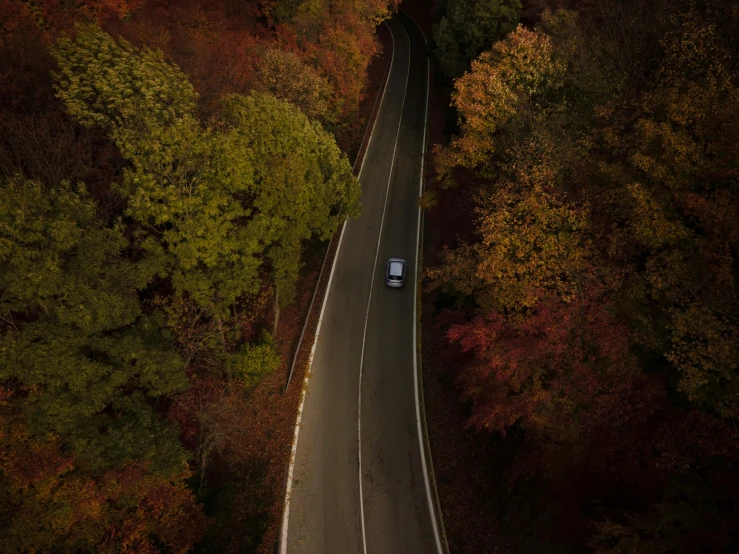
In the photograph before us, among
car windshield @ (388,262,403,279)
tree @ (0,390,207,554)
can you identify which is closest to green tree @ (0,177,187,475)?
tree @ (0,390,207,554)

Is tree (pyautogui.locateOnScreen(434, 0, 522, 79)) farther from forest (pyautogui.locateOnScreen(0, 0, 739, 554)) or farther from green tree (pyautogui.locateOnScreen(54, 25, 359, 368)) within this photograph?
green tree (pyautogui.locateOnScreen(54, 25, 359, 368))

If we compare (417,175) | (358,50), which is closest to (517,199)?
(417,175)

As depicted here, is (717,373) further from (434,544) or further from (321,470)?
(321,470)

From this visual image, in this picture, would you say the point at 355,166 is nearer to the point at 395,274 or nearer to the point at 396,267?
the point at 396,267

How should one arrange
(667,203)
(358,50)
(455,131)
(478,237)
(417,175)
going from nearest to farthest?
(667,203) < (478,237) < (358,50) < (417,175) < (455,131)

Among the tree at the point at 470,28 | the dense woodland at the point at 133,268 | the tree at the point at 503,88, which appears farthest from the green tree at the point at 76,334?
the tree at the point at 470,28

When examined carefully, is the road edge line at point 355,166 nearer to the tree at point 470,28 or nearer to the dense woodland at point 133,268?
the dense woodland at point 133,268

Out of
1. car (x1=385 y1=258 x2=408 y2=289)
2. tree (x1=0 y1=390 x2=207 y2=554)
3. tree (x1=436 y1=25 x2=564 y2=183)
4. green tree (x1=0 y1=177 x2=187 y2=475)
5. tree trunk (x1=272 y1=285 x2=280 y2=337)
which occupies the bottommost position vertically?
tree (x1=0 y1=390 x2=207 y2=554)
